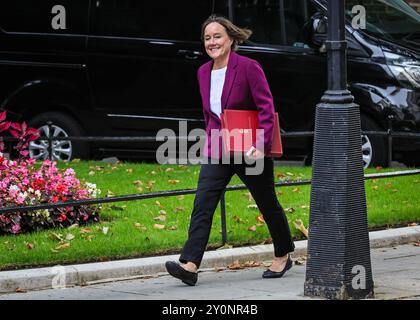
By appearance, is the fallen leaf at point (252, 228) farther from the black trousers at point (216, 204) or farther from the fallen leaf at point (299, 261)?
the black trousers at point (216, 204)

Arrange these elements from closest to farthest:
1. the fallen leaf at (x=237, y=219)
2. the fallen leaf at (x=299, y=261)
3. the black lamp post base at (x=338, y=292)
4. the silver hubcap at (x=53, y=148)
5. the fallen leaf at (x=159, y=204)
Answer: the black lamp post base at (x=338, y=292)
the fallen leaf at (x=299, y=261)
the fallen leaf at (x=237, y=219)
the fallen leaf at (x=159, y=204)
the silver hubcap at (x=53, y=148)

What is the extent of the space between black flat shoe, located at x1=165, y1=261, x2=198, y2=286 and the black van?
5.69 metres

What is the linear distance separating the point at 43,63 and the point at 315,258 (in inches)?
288

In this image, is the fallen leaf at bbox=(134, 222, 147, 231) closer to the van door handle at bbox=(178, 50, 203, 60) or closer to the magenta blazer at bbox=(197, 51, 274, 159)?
the magenta blazer at bbox=(197, 51, 274, 159)

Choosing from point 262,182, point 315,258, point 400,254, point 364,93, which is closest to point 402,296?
point 315,258

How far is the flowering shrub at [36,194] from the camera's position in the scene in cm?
941

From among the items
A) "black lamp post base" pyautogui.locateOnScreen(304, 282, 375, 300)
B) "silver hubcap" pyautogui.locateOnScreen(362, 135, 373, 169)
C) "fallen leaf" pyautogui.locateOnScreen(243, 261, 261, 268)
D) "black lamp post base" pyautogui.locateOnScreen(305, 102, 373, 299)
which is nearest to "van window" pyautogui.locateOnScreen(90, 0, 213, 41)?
"silver hubcap" pyautogui.locateOnScreen(362, 135, 373, 169)

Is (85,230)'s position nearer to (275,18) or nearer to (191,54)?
(191,54)

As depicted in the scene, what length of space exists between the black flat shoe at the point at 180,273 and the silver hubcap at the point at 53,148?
19.0 ft

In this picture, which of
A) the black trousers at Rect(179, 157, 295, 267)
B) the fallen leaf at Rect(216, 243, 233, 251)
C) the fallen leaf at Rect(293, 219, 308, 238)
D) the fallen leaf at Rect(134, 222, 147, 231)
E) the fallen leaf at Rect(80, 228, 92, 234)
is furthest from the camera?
the fallen leaf at Rect(293, 219, 308, 238)

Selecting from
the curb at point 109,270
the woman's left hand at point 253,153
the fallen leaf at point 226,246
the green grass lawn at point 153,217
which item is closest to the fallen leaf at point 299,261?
the curb at point 109,270

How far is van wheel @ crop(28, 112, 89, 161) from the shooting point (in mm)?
13867

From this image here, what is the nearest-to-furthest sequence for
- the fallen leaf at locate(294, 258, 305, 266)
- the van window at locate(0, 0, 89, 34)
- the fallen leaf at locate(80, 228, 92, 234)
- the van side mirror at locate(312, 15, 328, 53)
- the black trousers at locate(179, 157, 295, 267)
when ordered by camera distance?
1. the black trousers at locate(179, 157, 295, 267)
2. the fallen leaf at locate(294, 258, 305, 266)
3. the fallen leaf at locate(80, 228, 92, 234)
4. the van side mirror at locate(312, 15, 328, 53)
5. the van window at locate(0, 0, 89, 34)

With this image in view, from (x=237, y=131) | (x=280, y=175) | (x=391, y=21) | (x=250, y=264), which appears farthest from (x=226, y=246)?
(x=391, y=21)
